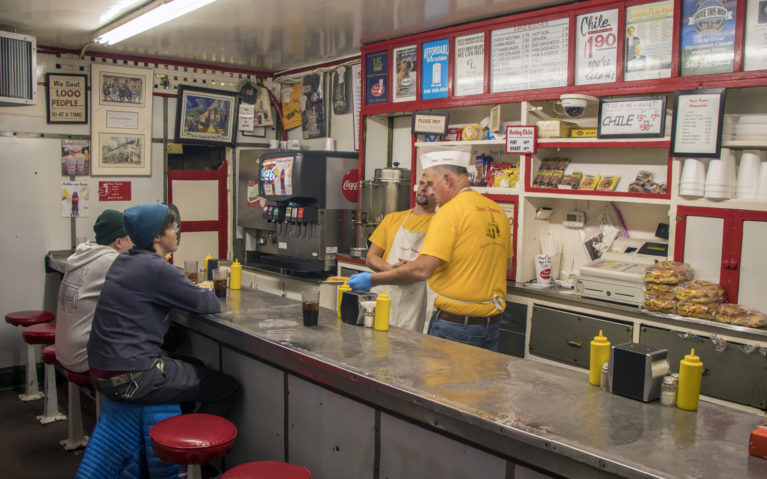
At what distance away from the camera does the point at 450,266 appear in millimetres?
3566

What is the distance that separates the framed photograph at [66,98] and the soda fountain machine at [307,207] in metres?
1.83

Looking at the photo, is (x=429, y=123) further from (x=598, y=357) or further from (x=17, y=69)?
(x=17, y=69)

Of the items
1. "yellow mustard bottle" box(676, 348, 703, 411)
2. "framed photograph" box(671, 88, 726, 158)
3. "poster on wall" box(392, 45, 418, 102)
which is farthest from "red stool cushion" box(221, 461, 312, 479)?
"poster on wall" box(392, 45, 418, 102)

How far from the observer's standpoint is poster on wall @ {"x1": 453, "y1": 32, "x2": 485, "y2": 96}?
4965 mm

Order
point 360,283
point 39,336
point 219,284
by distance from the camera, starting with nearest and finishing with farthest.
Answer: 1. point 360,283
2. point 219,284
3. point 39,336

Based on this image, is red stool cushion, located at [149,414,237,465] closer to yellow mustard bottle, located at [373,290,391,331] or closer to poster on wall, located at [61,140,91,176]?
yellow mustard bottle, located at [373,290,391,331]

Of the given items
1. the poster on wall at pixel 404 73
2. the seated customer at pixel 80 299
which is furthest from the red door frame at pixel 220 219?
the seated customer at pixel 80 299

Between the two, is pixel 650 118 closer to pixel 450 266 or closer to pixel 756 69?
pixel 756 69

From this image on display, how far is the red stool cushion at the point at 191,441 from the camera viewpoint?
103 inches

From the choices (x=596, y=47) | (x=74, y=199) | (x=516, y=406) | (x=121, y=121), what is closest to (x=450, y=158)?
(x=596, y=47)

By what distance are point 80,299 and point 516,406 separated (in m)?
2.68

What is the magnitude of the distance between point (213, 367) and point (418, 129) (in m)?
2.65

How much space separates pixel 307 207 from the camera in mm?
5879

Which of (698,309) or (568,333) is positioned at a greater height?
(698,309)
